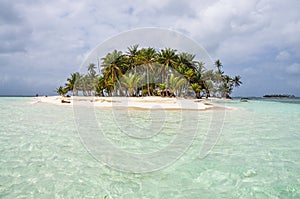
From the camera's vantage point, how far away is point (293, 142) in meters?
8.05

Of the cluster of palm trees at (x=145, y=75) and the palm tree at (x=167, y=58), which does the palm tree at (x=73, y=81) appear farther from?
the palm tree at (x=167, y=58)

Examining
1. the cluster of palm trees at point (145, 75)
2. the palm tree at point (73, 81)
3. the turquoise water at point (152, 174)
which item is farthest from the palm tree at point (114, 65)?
the turquoise water at point (152, 174)

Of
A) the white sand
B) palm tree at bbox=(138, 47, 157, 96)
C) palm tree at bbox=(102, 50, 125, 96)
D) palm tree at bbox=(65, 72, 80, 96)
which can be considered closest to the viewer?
the white sand

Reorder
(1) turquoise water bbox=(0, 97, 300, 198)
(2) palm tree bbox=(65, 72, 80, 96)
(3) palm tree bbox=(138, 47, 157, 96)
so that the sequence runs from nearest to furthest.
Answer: (1) turquoise water bbox=(0, 97, 300, 198), (3) palm tree bbox=(138, 47, 157, 96), (2) palm tree bbox=(65, 72, 80, 96)

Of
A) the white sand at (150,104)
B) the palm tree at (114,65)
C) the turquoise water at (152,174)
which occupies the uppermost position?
the palm tree at (114,65)

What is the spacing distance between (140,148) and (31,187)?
141 inches

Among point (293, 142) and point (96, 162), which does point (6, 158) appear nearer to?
point (96, 162)

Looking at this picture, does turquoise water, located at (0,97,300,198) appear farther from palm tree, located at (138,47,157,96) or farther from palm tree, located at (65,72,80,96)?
palm tree, located at (65,72,80,96)

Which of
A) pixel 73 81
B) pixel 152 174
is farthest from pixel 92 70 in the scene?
pixel 152 174

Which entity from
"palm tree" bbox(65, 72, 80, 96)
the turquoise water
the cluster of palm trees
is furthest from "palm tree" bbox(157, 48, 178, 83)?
the turquoise water

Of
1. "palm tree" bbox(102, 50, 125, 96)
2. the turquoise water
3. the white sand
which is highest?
"palm tree" bbox(102, 50, 125, 96)

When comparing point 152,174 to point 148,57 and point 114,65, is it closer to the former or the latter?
point 148,57

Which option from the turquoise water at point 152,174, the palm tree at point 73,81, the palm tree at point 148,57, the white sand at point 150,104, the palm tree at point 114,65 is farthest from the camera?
the palm tree at point 73,81

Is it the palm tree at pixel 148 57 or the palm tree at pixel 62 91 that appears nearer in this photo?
the palm tree at pixel 148 57
